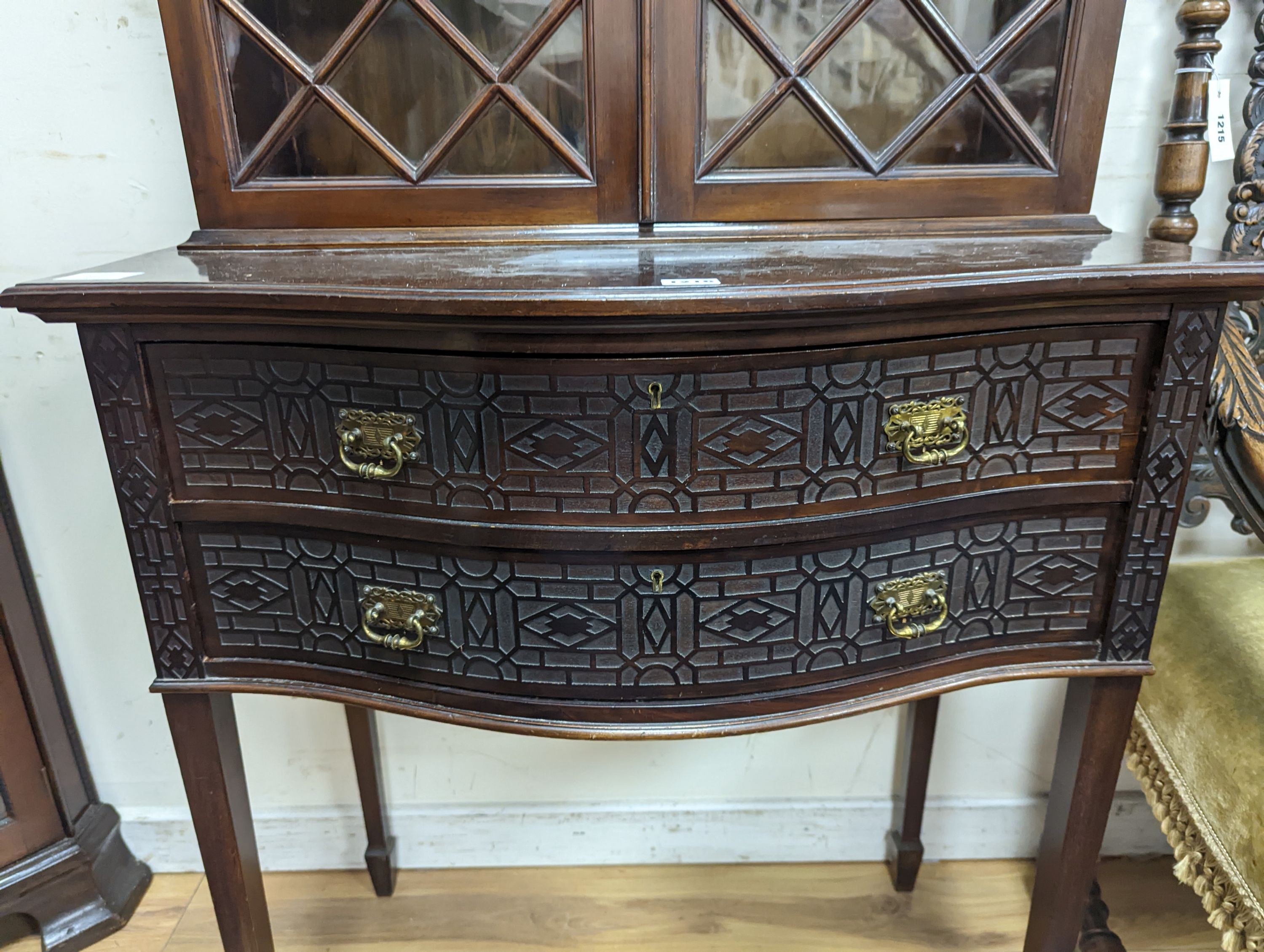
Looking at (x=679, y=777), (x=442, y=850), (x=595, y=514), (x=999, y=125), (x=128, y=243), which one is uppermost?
(x=999, y=125)

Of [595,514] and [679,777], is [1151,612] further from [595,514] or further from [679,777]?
[679,777]

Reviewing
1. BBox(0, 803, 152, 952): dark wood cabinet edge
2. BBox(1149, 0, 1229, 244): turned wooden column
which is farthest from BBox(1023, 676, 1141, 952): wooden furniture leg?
BBox(0, 803, 152, 952): dark wood cabinet edge

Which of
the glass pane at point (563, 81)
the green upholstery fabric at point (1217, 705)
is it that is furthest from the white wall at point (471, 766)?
the glass pane at point (563, 81)

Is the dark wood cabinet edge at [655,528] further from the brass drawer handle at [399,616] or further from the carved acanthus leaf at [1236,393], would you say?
the carved acanthus leaf at [1236,393]

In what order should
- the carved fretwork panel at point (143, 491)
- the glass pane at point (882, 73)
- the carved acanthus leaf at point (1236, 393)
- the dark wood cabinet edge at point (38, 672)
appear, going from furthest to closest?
the dark wood cabinet edge at point (38, 672), the glass pane at point (882, 73), the carved acanthus leaf at point (1236, 393), the carved fretwork panel at point (143, 491)

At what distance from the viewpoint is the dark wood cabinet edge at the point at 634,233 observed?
0.95 metres

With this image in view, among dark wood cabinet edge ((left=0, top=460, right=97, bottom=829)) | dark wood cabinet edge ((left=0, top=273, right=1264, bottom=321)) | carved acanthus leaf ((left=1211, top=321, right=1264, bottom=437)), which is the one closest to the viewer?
dark wood cabinet edge ((left=0, top=273, right=1264, bottom=321))

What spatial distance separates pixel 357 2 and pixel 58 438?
0.77m

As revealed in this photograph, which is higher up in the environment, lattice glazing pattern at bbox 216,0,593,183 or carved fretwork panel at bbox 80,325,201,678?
lattice glazing pattern at bbox 216,0,593,183

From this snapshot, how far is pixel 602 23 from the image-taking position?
926mm

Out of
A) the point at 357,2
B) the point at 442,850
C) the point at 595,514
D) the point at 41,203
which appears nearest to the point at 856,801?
the point at 442,850

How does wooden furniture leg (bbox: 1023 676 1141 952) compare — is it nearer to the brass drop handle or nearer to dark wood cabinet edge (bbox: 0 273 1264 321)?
dark wood cabinet edge (bbox: 0 273 1264 321)

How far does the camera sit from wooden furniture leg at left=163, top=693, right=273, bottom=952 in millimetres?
891

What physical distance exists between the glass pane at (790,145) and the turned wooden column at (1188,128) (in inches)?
16.0
